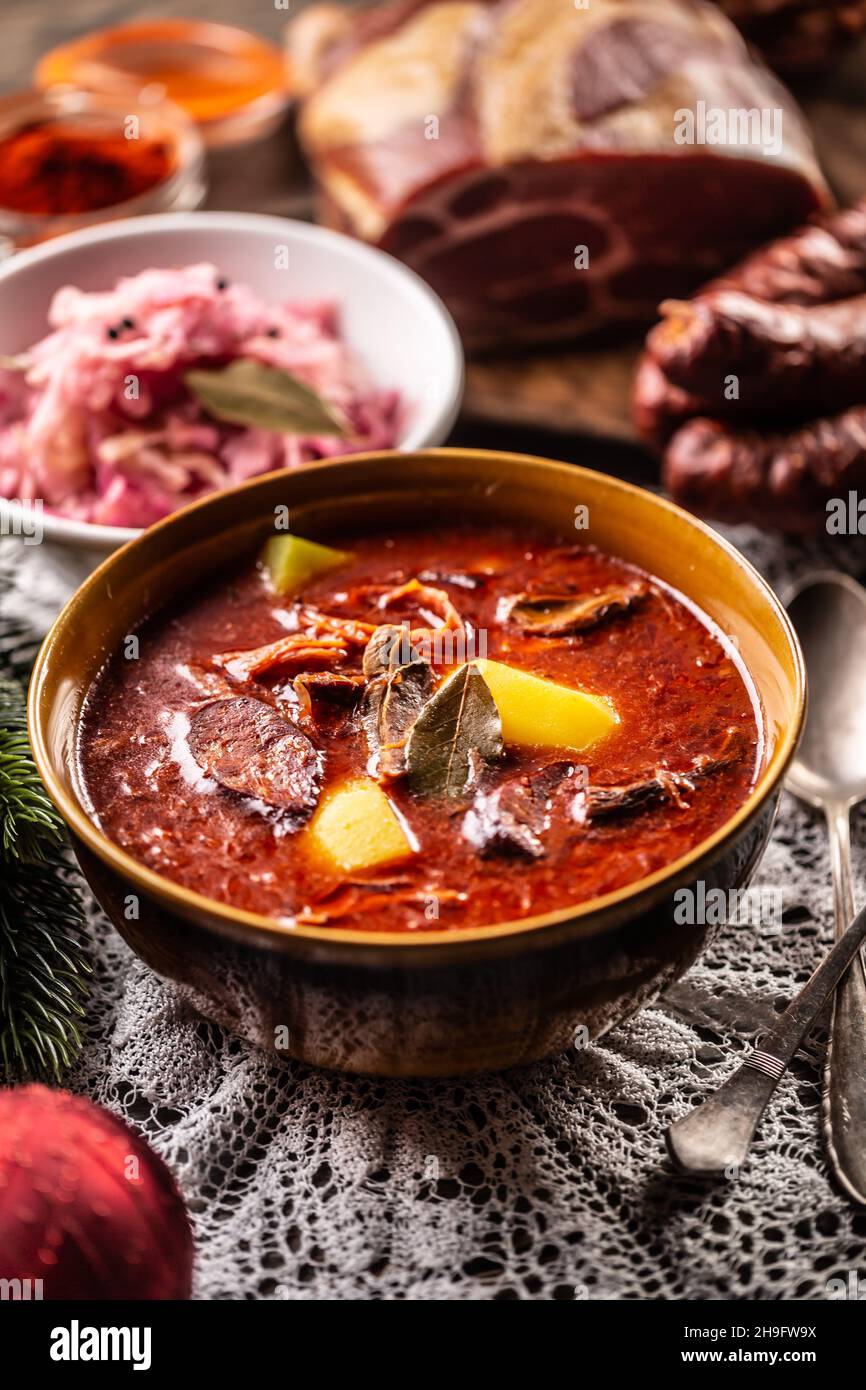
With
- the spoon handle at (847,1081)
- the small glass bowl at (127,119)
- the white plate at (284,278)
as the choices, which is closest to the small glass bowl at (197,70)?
the small glass bowl at (127,119)

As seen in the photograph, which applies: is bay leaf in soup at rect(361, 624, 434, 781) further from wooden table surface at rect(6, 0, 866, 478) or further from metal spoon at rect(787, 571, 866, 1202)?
wooden table surface at rect(6, 0, 866, 478)

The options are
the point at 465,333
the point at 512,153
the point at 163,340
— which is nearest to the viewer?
the point at 163,340

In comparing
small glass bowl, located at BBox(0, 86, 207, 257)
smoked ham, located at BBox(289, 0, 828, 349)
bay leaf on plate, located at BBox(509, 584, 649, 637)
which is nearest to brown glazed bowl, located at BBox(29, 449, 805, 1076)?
bay leaf on plate, located at BBox(509, 584, 649, 637)

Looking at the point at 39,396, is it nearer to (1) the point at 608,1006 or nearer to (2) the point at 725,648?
(2) the point at 725,648

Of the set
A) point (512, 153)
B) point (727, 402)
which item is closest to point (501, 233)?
point (512, 153)

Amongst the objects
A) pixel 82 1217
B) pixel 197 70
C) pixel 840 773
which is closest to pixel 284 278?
pixel 197 70

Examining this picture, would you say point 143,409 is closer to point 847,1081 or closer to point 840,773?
point 840,773
